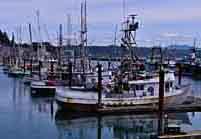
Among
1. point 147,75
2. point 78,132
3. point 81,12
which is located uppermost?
point 81,12

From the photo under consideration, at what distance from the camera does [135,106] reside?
52.1m

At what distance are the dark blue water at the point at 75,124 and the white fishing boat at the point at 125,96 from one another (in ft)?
4.49

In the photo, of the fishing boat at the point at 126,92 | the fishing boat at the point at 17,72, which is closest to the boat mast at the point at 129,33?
the fishing boat at the point at 126,92

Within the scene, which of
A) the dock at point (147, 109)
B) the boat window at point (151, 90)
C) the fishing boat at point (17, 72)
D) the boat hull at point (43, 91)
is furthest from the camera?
the fishing boat at point (17, 72)

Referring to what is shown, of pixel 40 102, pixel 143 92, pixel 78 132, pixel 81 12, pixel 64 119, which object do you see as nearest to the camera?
pixel 78 132

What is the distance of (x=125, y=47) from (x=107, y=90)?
21.9ft

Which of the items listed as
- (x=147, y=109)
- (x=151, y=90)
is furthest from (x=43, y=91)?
(x=147, y=109)

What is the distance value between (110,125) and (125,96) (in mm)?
6156

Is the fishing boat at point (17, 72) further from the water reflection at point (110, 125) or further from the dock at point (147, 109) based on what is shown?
the dock at point (147, 109)

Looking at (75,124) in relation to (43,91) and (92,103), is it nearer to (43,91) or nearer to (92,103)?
(92,103)

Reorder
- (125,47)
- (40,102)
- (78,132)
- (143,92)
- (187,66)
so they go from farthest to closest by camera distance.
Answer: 1. (187,66)
2. (40,102)
3. (125,47)
4. (143,92)
5. (78,132)

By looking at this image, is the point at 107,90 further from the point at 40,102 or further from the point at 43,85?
the point at 43,85

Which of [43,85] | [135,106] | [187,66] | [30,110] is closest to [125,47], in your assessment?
[135,106]

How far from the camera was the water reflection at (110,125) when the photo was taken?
43812 millimetres
